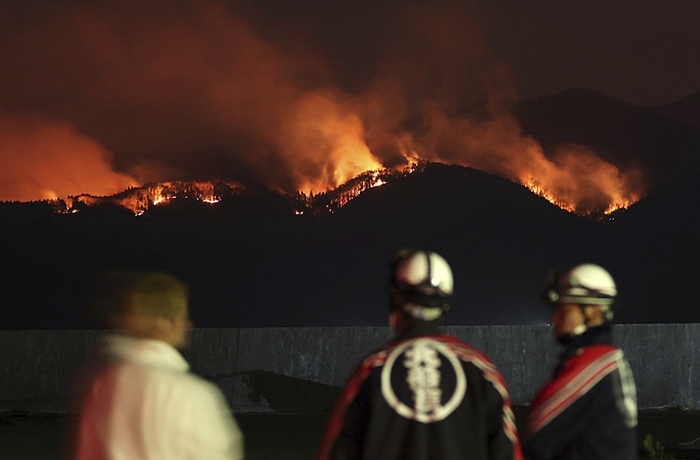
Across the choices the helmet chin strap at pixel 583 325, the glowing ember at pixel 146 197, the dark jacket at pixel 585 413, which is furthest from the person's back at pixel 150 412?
the glowing ember at pixel 146 197

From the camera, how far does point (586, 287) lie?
4523 millimetres

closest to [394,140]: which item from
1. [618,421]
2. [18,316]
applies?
[18,316]

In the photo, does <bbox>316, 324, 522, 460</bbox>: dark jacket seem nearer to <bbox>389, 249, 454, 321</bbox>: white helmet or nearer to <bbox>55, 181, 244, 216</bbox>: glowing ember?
<bbox>389, 249, 454, 321</bbox>: white helmet

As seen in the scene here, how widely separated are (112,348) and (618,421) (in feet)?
6.47

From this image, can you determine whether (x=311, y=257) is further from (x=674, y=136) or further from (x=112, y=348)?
(x=112, y=348)

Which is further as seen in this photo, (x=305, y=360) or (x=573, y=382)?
(x=305, y=360)

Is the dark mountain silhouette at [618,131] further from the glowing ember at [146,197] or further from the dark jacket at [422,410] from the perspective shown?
the dark jacket at [422,410]

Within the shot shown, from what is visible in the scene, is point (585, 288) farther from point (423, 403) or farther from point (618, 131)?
point (618, 131)

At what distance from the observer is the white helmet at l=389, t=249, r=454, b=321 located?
395cm

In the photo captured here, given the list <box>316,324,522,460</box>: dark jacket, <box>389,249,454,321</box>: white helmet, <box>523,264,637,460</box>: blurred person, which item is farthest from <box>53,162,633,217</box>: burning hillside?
<box>316,324,522,460</box>: dark jacket

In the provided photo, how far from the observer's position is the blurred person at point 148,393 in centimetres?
362

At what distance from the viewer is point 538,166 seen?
56.7 m

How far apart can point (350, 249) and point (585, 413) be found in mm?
49630

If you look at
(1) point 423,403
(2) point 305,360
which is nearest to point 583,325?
(1) point 423,403
